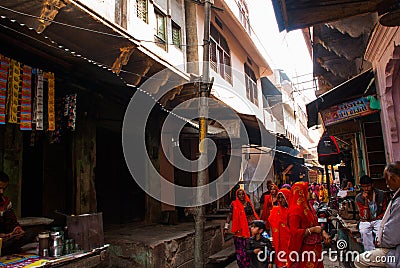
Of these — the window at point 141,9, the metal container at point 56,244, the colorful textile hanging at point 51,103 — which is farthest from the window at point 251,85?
the metal container at point 56,244

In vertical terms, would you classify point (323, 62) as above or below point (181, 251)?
above

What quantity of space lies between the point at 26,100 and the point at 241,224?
16.7 feet

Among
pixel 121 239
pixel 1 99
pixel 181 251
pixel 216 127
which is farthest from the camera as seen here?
pixel 216 127

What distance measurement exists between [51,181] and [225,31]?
10201 mm

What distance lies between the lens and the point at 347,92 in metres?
8.45

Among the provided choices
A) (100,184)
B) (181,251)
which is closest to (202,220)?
(181,251)

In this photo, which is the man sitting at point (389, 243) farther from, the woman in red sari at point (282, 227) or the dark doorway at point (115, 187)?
the dark doorway at point (115, 187)

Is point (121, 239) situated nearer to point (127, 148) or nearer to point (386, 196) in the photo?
point (127, 148)

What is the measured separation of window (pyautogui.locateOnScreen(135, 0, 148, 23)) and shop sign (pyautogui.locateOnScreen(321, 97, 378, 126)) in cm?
549

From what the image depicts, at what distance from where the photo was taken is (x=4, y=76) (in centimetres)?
472

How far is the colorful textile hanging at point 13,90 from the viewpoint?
4738 millimetres

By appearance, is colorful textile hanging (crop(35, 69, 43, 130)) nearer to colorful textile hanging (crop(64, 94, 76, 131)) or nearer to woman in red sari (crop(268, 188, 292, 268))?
colorful textile hanging (crop(64, 94, 76, 131))

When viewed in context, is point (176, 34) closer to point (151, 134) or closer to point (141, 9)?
point (141, 9)

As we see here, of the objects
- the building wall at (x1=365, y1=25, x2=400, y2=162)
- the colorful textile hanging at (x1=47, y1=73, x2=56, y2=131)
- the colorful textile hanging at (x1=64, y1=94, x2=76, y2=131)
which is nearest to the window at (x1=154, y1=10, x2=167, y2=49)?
the colorful textile hanging at (x1=64, y1=94, x2=76, y2=131)
